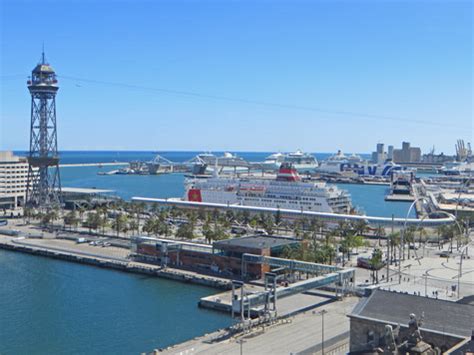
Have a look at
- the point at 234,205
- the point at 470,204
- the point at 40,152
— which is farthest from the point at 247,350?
the point at 470,204

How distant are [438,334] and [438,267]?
12.5m

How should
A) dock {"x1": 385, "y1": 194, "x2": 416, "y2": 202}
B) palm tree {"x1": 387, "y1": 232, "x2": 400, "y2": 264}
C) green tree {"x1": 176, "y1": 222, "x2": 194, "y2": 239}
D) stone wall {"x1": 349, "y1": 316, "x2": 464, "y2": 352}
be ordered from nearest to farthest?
stone wall {"x1": 349, "y1": 316, "x2": 464, "y2": 352}, palm tree {"x1": 387, "y1": 232, "x2": 400, "y2": 264}, green tree {"x1": 176, "y1": 222, "x2": 194, "y2": 239}, dock {"x1": 385, "y1": 194, "x2": 416, "y2": 202}

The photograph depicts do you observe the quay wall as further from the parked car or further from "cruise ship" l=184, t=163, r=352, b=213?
"cruise ship" l=184, t=163, r=352, b=213

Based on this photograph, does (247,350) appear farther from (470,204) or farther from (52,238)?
(470,204)

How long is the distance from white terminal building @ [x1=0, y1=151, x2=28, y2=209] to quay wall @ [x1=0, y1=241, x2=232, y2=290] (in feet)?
47.8

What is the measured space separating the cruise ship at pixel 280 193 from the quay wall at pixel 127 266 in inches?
582

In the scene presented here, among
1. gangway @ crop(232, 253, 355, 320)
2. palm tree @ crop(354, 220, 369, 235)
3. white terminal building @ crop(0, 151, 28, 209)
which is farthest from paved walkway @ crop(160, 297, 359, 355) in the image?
white terminal building @ crop(0, 151, 28, 209)

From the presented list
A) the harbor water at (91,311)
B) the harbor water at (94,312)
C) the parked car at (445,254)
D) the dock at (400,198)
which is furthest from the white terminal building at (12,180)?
the dock at (400,198)

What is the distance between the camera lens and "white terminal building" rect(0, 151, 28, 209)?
39.9m

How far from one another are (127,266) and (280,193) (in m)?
16.5

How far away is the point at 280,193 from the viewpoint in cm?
3622

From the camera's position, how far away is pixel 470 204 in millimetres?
42062

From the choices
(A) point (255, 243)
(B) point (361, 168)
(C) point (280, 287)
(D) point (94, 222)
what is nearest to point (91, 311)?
(C) point (280, 287)

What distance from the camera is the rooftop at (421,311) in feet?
31.1
